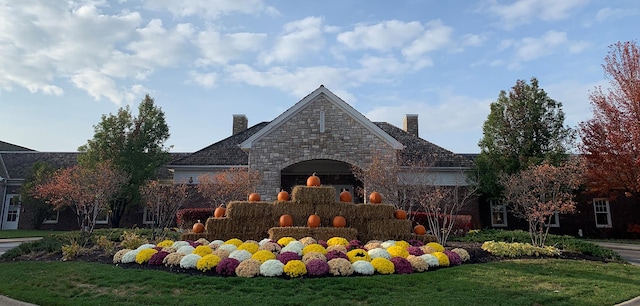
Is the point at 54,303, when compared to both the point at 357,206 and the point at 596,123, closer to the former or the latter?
the point at 357,206

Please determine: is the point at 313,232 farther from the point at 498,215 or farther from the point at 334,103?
the point at 498,215

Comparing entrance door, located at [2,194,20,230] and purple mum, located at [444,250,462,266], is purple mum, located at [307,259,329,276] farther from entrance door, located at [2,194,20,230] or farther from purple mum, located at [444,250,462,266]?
entrance door, located at [2,194,20,230]

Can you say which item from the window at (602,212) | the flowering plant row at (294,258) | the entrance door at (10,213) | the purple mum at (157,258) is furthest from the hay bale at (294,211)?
the entrance door at (10,213)

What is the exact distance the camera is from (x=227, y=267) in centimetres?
791

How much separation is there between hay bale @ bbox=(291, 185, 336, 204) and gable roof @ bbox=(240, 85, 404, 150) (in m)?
7.72

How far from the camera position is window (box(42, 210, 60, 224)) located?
26312 mm

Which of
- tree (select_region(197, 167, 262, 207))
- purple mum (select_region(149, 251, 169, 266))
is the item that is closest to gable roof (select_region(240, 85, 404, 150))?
tree (select_region(197, 167, 262, 207))

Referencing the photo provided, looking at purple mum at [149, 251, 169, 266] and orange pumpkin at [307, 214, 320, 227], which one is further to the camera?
orange pumpkin at [307, 214, 320, 227]

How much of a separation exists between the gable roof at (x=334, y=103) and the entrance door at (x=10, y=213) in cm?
1921

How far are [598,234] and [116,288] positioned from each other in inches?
1021

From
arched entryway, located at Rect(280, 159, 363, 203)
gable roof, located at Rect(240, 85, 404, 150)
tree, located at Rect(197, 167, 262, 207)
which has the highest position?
gable roof, located at Rect(240, 85, 404, 150)

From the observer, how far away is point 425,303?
244 inches

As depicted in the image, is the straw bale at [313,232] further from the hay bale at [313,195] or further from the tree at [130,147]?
the tree at [130,147]

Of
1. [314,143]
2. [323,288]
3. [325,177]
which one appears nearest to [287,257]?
[323,288]
